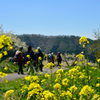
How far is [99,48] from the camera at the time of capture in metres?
24.7

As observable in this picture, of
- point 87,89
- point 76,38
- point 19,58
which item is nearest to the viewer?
point 87,89

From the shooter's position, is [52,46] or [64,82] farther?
[52,46]

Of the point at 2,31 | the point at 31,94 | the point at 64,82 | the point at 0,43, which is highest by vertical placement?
the point at 2,31

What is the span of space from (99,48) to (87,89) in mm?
23103

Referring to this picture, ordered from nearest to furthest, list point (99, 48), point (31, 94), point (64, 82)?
point (31, 94)
point (64, 82)
point (99, 48)

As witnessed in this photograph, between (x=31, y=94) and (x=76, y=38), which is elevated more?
(x=76, y=38)

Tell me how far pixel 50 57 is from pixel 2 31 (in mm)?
13591

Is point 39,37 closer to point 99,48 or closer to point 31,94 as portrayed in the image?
point 99,48

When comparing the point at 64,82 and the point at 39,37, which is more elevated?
the point at 39,37

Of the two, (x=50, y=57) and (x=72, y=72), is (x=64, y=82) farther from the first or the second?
(x=50, y=57)

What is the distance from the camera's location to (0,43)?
223cm

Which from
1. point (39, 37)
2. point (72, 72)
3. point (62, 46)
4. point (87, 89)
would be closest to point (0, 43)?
point (87, 89)

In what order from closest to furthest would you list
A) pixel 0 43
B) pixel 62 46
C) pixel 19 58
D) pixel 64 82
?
pixel 0 43, pixel 64 82, pixel 19 58, pixel 62 46

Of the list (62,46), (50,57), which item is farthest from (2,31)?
(62,46)
